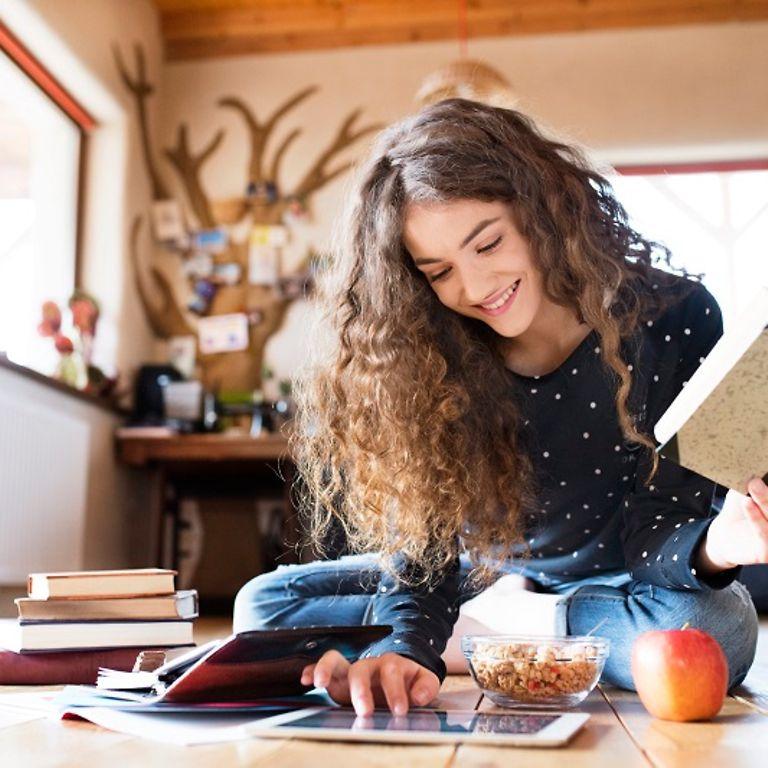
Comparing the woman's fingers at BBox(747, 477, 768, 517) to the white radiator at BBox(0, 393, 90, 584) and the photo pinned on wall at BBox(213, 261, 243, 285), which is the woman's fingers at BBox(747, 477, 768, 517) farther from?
the photo pinned on wall at BBox(213, 261, 243, 285)

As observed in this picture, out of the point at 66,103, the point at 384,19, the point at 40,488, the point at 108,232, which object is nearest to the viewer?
the point at 40,488

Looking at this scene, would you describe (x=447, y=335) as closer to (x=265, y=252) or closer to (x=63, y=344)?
(x=63, y=344)

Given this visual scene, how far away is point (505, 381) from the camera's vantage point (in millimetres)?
1598

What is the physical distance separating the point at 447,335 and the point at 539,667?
1.85ft

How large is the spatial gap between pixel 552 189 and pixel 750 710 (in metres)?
0.74

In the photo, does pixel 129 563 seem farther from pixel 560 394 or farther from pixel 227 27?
→ pixel 560 394

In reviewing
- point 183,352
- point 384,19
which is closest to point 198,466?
point 183,352

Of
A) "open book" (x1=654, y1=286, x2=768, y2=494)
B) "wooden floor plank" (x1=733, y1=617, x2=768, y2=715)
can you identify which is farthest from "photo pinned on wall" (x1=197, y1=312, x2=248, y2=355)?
"open book" (x1=654, y1=286, x2=768, y2=494)

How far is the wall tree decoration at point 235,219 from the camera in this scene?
15.1ft

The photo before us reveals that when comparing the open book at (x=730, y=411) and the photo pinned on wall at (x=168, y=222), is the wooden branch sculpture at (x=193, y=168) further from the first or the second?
the open book at (x=730, y=411)

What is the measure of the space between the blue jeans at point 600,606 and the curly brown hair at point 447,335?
6.0 inches

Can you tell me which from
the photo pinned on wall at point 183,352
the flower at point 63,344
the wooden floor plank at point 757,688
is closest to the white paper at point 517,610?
the wooden floor plank at point 757,688

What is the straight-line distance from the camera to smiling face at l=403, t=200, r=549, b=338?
4.76ft

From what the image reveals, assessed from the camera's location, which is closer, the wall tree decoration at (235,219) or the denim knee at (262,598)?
the denim knee at (262,598)
